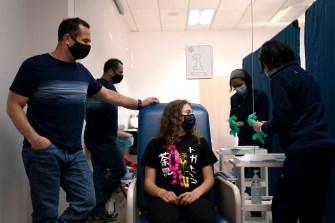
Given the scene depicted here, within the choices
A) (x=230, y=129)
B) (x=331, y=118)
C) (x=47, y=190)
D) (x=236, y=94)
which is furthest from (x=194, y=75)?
(x=47, y=190)

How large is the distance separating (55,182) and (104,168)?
109 cm

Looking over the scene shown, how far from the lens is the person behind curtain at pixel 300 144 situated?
4.88ft

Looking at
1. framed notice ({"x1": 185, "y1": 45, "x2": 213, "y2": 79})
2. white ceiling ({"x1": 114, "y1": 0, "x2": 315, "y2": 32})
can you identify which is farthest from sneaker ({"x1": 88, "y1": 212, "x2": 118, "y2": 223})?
white ceiling ({"x1": 114, "y1": 0, "x2": 315, "y2": 32})

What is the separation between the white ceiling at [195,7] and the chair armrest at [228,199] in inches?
96.3

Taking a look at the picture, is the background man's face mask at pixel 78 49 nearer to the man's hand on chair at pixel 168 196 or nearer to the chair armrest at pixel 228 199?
the man's hand on chair at pixel 168 196

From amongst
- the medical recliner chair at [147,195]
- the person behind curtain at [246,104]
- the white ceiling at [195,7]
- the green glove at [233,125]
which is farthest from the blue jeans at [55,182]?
the white ceiling at [195,7]

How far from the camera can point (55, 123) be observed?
1549 mm

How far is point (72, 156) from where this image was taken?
163 centimetres

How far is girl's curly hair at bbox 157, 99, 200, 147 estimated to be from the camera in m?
1.80

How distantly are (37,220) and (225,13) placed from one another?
337 cm

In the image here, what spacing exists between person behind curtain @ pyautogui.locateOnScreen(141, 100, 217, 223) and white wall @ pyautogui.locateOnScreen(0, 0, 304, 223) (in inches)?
34.3

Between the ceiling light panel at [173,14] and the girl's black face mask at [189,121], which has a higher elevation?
the ceiling light panel at [173,14]

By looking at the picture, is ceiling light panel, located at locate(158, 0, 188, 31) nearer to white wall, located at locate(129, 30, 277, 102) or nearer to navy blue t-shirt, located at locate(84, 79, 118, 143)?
white wall, located at locate(129, 30, 277, 102)

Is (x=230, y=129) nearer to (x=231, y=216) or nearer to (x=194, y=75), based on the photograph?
(x=194, y=75)
